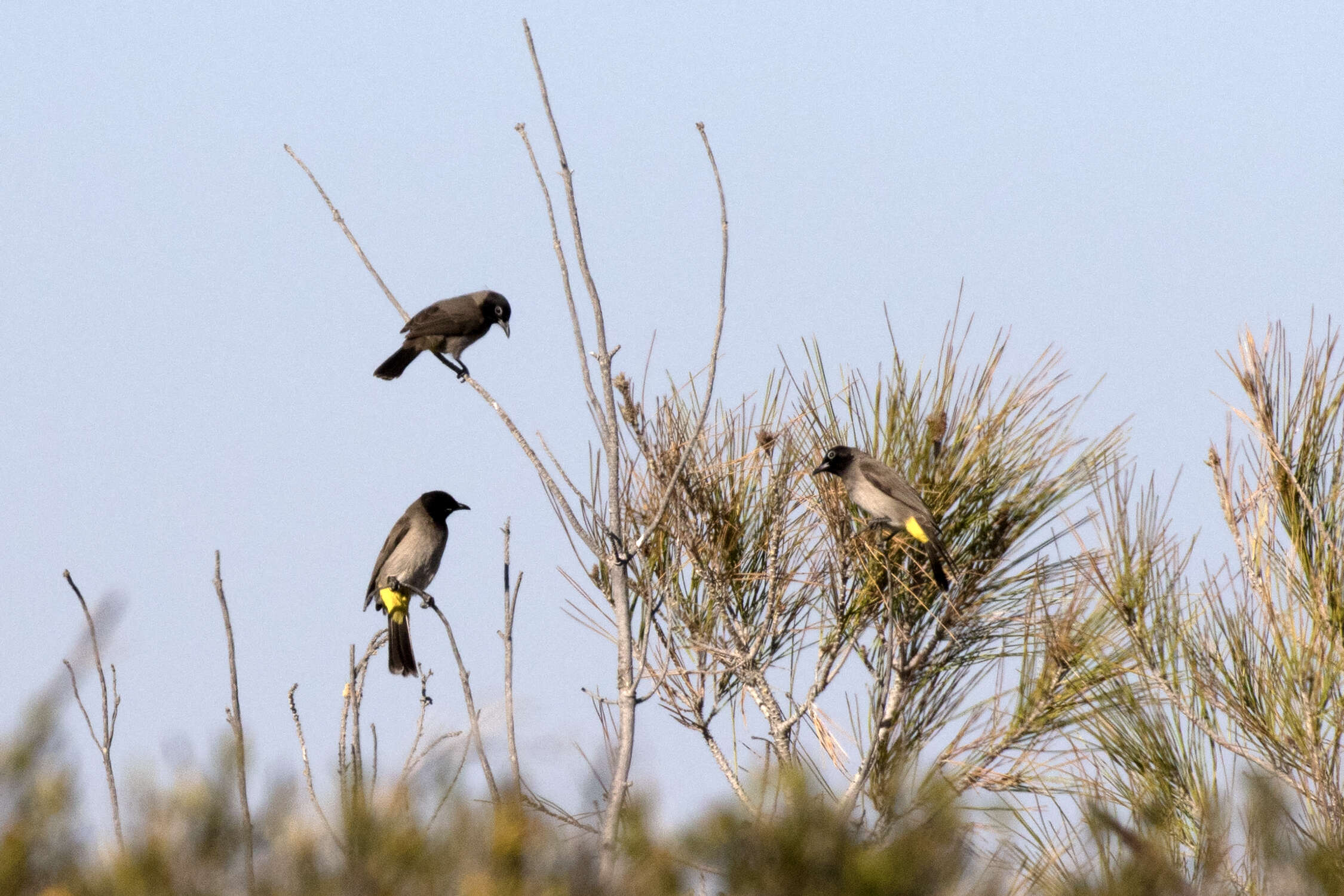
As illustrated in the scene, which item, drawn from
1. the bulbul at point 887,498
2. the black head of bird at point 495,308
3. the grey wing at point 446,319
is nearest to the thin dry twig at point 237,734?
the bulbul at point 887,498

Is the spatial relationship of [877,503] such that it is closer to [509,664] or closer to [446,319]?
[509,664]

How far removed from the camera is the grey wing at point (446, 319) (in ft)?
22.2

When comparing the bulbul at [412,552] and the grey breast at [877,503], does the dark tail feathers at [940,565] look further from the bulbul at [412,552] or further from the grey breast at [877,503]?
the bulbul at [412,552]

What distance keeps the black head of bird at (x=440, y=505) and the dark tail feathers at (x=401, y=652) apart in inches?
35.9

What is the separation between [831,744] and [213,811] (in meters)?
2.74

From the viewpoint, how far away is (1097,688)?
414cm

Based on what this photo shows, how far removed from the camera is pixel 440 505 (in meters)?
6.46

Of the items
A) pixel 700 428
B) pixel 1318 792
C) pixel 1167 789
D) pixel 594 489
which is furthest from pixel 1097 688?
pixel 700 428

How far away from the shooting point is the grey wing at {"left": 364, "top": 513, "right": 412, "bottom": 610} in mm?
6086

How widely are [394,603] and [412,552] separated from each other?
0.49m

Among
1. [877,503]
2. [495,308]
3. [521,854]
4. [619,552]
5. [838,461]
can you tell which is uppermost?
[495,308]

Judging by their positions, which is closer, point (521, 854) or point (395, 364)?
point (521, 854)

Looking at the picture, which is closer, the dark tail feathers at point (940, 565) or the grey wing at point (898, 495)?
the grey wing at point (898, 495)

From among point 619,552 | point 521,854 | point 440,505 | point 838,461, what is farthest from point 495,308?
point 521,854
